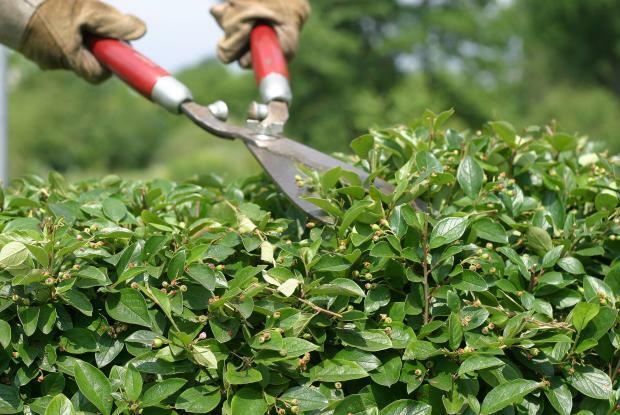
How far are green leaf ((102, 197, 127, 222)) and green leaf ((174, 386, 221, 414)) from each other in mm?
498

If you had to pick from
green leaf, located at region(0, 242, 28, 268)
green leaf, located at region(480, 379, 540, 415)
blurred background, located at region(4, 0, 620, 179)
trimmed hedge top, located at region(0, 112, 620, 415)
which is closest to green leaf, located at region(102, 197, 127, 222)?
trimmed hedge top, located at region(0, 112, 620, 415)

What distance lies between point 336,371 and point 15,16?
1492 mm

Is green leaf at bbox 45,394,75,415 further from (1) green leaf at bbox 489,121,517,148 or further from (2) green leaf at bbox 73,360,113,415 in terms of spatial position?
(1) green leaf at bbox 489,121,517,148

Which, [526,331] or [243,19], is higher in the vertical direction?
[243,19]

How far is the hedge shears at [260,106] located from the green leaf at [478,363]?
49 cm

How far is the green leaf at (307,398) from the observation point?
1244mm

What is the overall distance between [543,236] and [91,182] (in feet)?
4.67

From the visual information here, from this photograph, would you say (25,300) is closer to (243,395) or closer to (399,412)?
(243,395)

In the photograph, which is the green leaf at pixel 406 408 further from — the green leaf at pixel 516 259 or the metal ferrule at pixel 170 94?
the metal ferrule at pixel 170 94

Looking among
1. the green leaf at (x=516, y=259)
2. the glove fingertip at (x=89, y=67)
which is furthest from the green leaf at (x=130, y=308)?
the glove fingertip at (x=89, y=67)

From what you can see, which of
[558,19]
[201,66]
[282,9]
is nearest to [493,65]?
[558,19]

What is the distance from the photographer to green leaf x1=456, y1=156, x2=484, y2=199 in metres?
1.59

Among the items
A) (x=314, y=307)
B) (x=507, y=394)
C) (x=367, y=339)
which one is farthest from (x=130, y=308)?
(x=507, y=394)

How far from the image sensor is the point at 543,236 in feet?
5.00
